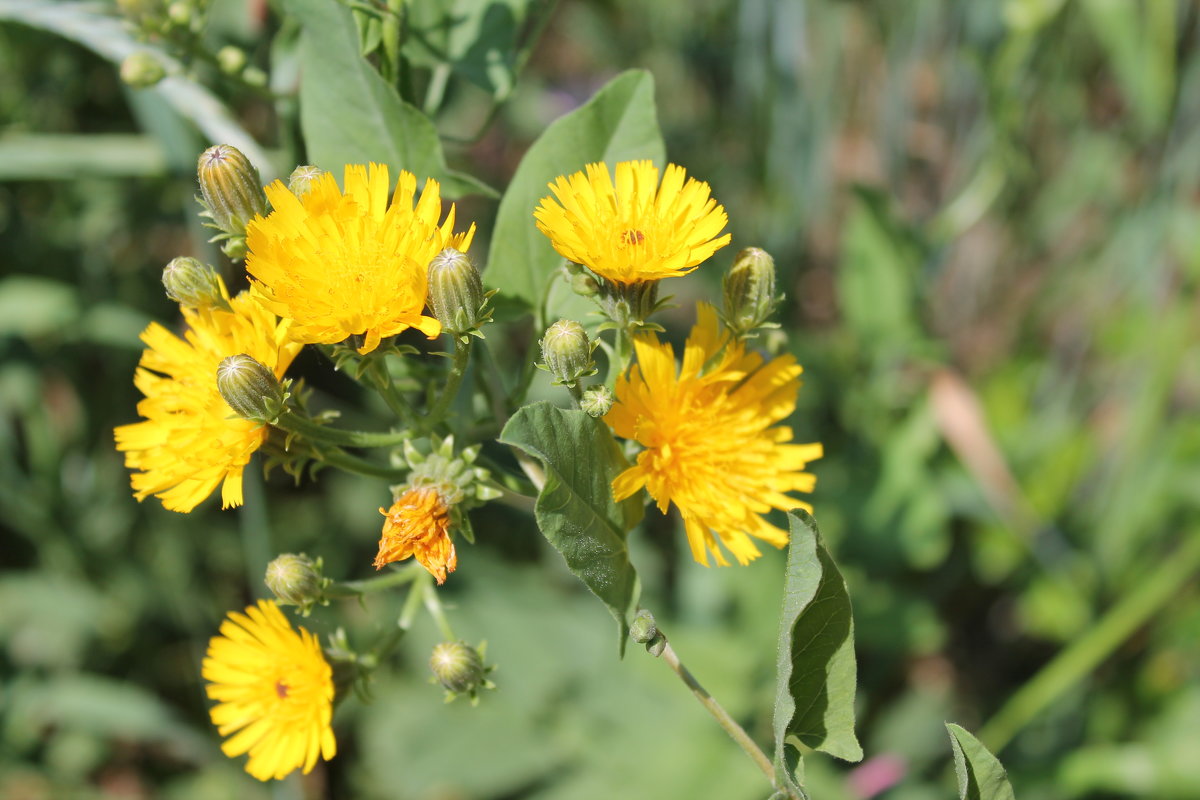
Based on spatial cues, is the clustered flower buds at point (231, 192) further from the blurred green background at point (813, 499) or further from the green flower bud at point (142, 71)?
the blurred green background at point (813, 499)

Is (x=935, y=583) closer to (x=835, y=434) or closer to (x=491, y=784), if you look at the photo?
(x=835, y=434)

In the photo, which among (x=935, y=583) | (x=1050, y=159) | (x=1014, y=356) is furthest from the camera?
(x=1050, y=159)

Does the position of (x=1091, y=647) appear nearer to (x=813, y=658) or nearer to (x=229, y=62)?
(x=813, y=658)

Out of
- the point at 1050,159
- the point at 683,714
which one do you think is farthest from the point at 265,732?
the point at 1050,159

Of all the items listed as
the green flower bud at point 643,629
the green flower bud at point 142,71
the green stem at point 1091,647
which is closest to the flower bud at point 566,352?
the green flower bud at point 643,629

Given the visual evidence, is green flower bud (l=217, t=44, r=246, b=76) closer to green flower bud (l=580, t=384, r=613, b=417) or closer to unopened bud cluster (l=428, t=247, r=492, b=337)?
unopened bud cluster (l=428, t=247, r=492, b=337)

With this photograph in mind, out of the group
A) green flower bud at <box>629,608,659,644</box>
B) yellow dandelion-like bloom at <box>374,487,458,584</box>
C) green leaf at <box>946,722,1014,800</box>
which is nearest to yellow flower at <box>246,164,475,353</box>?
yellow dandelion-like bloom at <box>374,487,458,584</box>
